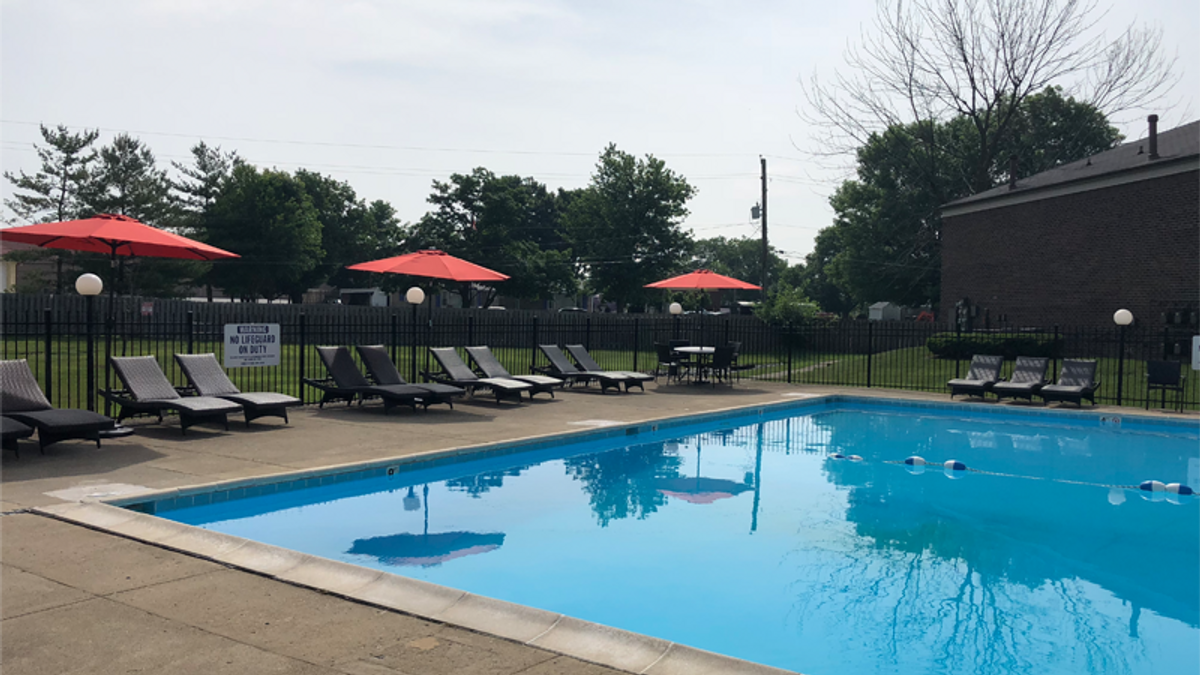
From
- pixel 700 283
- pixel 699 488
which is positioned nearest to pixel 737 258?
pixel 700 283

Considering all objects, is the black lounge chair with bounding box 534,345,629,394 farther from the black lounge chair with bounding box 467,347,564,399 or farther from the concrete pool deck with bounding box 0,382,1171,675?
the concrete pool deck with bounding box 0,382,1171,675

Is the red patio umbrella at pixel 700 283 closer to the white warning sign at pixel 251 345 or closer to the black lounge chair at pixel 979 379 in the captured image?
the black lounge chair at pixel 979 379

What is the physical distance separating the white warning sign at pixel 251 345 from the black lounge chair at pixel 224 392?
490mm

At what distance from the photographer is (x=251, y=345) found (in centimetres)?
1279

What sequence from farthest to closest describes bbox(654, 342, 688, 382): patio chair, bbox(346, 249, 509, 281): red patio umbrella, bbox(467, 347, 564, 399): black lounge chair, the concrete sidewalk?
bbox(654, 342, 688, 382): patio chair, bbox(467, 347, 564, 399): black lounge chair, bbox(346, 249, 509, 281): red patio umbrella, the concrete sidewalk

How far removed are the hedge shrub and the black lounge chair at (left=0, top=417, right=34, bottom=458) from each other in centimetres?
2104

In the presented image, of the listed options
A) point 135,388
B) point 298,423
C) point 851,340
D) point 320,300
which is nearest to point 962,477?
point 298,423

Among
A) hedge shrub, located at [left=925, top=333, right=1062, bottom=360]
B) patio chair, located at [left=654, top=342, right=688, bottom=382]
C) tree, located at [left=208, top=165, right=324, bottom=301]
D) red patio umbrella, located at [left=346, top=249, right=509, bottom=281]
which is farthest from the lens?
tree, located at [left=208, top=165, right=324, bottom=301]

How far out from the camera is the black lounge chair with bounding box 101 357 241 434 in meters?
10.4

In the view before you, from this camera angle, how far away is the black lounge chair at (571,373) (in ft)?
57.3

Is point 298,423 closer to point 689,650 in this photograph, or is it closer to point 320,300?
point 689,650

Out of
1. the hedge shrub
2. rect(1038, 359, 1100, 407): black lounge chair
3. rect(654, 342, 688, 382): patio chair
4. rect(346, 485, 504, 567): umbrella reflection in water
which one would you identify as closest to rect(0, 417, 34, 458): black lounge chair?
rect(346, 485, 504, 567): umbrella reflection in water

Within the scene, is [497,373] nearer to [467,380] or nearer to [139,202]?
[467,380]

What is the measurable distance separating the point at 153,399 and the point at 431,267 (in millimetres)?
6107
